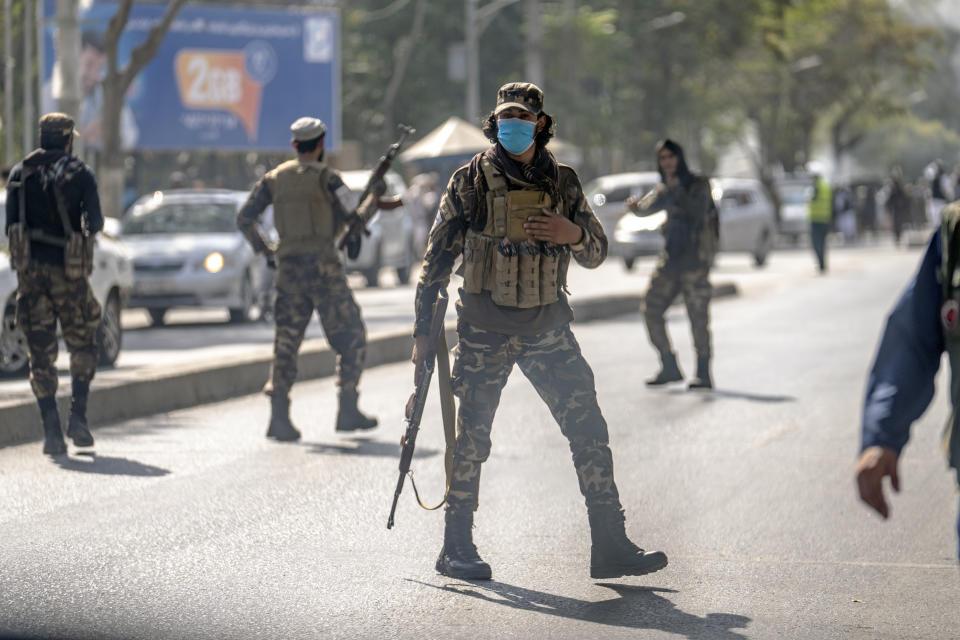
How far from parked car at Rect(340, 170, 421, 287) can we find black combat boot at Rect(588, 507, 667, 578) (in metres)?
19.1

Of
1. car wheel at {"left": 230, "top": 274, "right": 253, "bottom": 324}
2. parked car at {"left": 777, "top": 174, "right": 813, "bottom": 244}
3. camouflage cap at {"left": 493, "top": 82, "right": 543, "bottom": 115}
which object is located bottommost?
parked car at {"left": 777, "top": 174, "right": 813, "bottom": 244}

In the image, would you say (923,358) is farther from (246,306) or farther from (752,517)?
(246,306)

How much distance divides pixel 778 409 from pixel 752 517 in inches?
166

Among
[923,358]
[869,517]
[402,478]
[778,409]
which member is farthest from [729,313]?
[923,358]

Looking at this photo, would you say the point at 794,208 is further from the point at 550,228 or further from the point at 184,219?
the point at 550,228

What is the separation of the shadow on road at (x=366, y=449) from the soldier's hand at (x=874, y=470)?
6.01 m

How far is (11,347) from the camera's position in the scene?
42.4 feet

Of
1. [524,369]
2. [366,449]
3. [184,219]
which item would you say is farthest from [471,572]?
[184,219]

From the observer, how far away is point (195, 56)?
3772 cm

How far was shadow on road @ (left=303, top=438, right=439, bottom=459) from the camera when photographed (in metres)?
9.83

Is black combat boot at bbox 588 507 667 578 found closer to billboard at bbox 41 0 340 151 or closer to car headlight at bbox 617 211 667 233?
car headlight at bbox 617 211 667 233

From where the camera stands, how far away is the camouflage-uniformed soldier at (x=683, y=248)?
40.9 ft

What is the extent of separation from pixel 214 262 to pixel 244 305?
595 millimetres

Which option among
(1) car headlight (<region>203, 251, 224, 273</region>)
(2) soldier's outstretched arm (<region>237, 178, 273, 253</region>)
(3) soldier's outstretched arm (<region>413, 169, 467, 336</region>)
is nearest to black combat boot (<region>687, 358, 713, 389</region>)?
(2) soldier's outstretched arm (<region>237, 178, 273, 253</region>)
